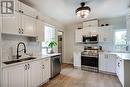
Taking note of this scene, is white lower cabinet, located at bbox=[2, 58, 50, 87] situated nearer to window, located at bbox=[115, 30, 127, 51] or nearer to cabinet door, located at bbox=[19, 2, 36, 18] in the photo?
cabinet door, located at bbox=[19, 2, 36, 18]

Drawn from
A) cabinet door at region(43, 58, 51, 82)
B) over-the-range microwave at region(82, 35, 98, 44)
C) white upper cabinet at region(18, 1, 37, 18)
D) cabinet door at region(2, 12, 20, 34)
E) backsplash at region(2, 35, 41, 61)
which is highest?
white upper cabinet at region(18, 1, 37, 18)

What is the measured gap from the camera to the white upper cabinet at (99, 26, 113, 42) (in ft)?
15.0

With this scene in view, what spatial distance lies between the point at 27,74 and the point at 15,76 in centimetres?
37

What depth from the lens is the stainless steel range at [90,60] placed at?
4523 mm

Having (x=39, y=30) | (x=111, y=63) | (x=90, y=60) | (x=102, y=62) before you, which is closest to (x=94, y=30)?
(x=90, y=60)

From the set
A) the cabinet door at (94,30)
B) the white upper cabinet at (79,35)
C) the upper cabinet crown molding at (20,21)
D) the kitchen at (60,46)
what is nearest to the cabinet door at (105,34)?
the kitchen at (60,46)

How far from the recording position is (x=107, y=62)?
13.9 ft

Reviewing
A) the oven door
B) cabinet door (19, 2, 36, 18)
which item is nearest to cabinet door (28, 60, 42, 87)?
cabinet door (19, 2, 36, 18)

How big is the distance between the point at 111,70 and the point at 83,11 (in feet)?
9.68

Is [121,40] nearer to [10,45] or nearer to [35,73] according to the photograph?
[35,73]

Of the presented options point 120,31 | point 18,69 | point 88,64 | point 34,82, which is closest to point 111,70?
point 88,64

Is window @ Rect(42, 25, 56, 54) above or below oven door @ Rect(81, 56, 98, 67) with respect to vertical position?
above

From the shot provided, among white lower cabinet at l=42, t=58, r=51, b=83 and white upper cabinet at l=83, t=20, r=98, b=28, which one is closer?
white lower cabinet at l=42, t=58, r=51, b=83

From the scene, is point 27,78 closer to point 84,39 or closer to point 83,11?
point 83,11
